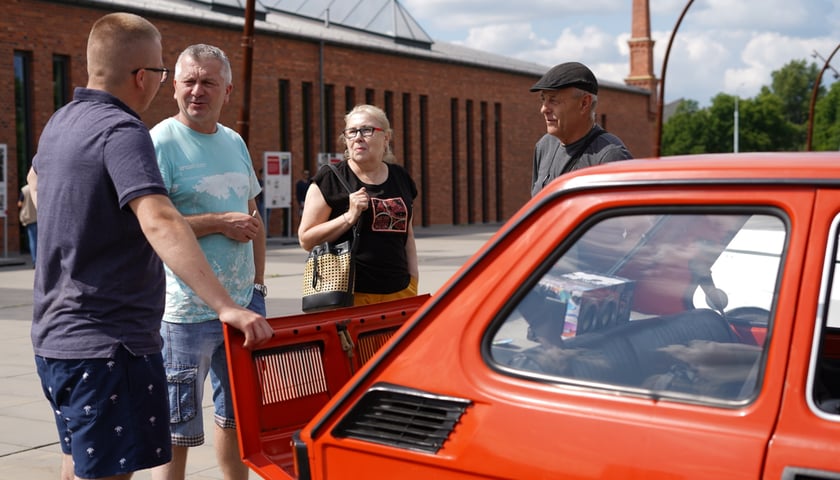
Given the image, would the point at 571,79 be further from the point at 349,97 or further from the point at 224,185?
the point at 349,97

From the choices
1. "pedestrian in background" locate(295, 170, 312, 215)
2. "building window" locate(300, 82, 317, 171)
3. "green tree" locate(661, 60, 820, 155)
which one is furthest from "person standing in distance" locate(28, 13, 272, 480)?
"green tree" locate(661, 60, 820, 155)

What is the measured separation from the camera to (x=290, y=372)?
3064 millimetres

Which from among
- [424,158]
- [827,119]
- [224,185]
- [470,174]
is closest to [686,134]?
[827,119]

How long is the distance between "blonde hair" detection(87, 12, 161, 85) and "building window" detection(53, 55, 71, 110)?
25.8 meters

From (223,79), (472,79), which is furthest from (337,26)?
(223,79)

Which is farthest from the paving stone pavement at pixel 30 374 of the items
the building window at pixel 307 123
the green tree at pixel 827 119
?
the green tree at pixel 827 119

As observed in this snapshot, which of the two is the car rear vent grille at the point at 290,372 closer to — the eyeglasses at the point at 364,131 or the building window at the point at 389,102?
the eyeglasses at the point at 364,131

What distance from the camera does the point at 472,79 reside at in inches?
1778

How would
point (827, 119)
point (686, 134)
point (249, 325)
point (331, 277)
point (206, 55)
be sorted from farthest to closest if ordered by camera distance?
point (827, 119)
point (686, 134)
point (331, 277)
point (206, 55)
point (249, 325)

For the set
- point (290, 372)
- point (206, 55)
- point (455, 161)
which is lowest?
point (290, 372)

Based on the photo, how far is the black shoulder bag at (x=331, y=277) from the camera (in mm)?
4758

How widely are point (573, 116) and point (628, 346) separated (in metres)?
2.71

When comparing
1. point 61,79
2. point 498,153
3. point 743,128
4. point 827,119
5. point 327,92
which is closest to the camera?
point 61,79

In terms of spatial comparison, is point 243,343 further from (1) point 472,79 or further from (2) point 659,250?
(1) point 472,79
